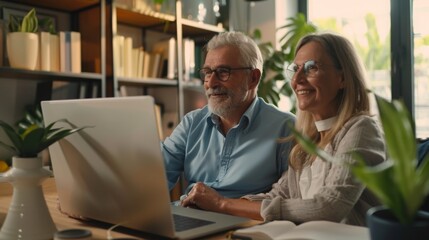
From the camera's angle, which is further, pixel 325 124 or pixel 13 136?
pixel 325 124

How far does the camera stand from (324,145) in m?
1.32

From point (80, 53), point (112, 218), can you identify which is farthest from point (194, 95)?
point (112, 218)

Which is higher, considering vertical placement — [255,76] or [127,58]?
[127,58]

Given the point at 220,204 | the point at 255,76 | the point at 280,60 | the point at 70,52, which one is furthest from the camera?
the point at 280,60

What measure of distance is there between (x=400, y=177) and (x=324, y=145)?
77 cm

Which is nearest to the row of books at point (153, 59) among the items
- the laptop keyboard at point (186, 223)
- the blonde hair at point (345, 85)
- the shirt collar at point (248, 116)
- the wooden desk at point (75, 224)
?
the shirt collar at point (248, 116)

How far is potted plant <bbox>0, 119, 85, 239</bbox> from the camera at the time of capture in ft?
2.92

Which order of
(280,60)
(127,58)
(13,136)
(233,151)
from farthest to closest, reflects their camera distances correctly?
(280,60)
(127,58)
(233,151)
(13,136)

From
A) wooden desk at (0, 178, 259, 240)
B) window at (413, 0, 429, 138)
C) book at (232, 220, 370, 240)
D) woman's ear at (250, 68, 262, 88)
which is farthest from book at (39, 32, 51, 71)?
window at (413, 0, 429, 138)

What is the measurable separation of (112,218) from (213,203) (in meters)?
0.37

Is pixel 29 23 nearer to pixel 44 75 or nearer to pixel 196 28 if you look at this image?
pixel 44 75

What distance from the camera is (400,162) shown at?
1.80 ft

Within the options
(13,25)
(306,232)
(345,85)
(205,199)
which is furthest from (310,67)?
(13,25)

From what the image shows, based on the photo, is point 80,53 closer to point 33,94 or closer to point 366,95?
point 33,94
